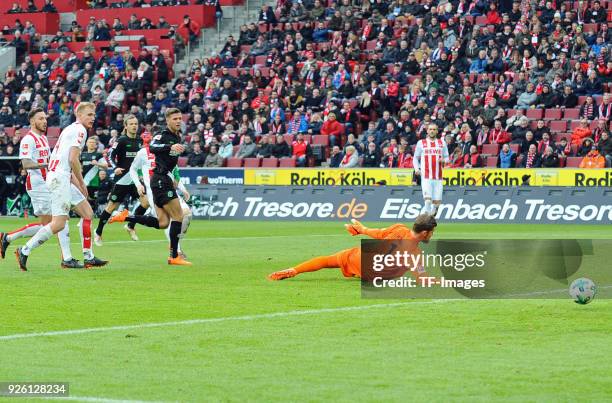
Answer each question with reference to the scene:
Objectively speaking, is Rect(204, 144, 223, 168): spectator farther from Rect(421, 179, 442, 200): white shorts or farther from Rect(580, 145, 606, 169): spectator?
Rect(580, 145, 606, 169): spectator

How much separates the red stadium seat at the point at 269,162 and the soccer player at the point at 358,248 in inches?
847

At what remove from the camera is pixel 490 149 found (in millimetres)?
32781

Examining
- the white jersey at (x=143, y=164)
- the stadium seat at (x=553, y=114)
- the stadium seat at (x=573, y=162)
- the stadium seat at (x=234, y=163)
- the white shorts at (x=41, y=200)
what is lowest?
the stadium seat at (x=234, y=163)

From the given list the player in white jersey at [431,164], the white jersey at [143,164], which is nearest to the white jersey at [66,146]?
the white jersey at [143,164]

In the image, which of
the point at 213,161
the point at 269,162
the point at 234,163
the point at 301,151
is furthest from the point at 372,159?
the point at 213,161

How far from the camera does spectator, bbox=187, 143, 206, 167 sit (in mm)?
36969

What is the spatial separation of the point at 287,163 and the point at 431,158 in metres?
9.03

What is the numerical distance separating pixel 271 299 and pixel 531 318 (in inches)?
113

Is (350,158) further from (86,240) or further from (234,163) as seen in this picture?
(86,240)

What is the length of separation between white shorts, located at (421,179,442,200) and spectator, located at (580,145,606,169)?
5.12 meters

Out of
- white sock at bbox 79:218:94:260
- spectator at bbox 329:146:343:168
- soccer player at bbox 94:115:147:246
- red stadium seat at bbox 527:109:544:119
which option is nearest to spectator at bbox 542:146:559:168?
red stadium seat at bbox 527:109:544:119

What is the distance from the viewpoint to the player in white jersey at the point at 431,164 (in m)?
27.2

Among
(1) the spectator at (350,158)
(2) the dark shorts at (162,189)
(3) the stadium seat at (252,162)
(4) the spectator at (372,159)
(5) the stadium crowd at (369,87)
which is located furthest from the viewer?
(3) the stadium seat at (252,162)

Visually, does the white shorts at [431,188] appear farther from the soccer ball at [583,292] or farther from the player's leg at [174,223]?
the soccer ball at [583,292]
